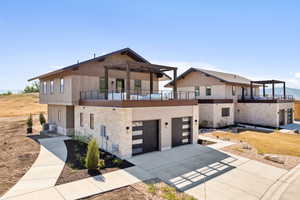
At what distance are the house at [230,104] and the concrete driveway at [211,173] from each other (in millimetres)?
11313

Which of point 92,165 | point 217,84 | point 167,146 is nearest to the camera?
point 92,165

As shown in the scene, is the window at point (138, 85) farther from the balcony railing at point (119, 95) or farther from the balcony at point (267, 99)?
the balcony at point (267, 99)

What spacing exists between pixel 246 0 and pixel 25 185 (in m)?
16.7

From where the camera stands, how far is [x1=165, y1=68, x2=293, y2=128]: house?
22.3m

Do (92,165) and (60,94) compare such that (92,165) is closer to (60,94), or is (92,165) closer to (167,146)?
(167,146)

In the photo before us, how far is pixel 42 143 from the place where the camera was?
13.7 m

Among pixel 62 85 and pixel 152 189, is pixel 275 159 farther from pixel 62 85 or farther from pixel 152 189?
pixel 62 85

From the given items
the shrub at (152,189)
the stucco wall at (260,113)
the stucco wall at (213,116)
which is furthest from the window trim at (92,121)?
the stucco wall at (260,113)

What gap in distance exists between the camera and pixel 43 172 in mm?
8312

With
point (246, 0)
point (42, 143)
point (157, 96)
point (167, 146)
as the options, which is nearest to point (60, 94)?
point (42, 143)

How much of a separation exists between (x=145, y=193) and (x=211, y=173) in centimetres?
366

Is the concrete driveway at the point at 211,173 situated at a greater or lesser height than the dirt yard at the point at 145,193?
lesser

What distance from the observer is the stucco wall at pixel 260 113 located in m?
22.6

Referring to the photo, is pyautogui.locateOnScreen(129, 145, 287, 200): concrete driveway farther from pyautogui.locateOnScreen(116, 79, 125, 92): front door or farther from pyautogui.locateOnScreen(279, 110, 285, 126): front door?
pyautogui.locateOnScreen(279, 110, 285, 126): front door
